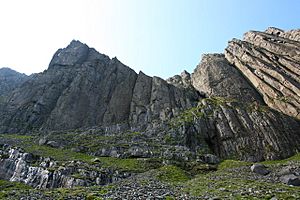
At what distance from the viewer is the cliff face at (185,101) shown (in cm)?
8919

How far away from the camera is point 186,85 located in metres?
142

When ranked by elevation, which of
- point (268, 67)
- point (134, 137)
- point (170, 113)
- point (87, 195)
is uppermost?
point (268, 67)

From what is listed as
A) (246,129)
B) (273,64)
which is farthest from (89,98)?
(273,64)

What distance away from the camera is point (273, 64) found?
12544cm

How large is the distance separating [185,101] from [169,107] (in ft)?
27.9

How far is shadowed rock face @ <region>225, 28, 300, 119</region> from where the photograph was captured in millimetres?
108812

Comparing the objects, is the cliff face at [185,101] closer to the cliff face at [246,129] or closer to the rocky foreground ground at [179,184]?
the cliff face at [246,129]

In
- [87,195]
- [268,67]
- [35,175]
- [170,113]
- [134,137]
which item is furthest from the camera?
[268,67]

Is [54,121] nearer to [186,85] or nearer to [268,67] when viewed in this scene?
[186,85]

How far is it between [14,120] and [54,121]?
52.2 feet

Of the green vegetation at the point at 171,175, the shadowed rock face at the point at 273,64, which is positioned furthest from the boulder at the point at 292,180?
the shadowed rock face at the point at 273,64

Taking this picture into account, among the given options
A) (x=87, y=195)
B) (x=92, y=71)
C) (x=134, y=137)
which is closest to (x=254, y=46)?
(x=92, y=71)

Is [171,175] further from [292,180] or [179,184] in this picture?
[292,180]

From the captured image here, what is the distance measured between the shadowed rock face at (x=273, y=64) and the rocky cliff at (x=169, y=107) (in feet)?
1.34
